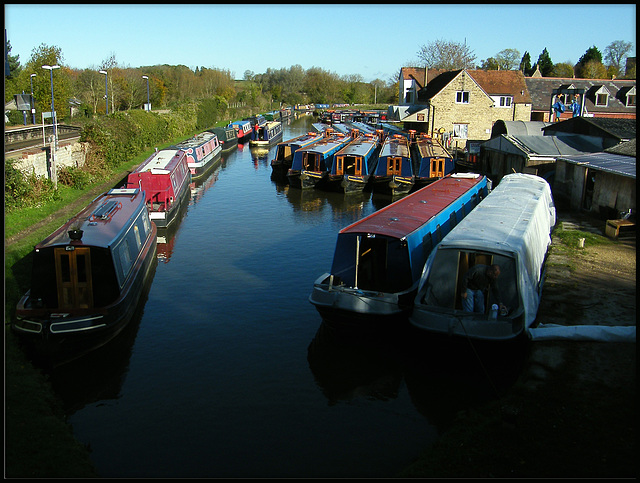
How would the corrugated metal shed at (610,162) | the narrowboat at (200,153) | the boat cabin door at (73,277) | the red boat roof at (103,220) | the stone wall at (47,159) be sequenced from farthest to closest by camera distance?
1. the narrowboat at (200,153)
2. the stone wall at (47,159)
3. the corrugated metal shed at (610,162)
4. the red boat roof at (103,220)
5. the boat cabin door at (73,277)

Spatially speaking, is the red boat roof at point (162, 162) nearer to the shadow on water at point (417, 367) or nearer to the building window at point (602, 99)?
the shadow on water at point (417, 367)

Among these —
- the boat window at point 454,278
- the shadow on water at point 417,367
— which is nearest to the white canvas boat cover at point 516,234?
the boat window at point 454,278

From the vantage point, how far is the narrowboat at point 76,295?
34.5 feet

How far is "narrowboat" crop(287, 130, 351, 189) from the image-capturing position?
99.5 feet

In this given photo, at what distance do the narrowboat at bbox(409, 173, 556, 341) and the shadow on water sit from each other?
0.28m

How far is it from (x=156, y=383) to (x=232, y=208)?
15927 millimetres

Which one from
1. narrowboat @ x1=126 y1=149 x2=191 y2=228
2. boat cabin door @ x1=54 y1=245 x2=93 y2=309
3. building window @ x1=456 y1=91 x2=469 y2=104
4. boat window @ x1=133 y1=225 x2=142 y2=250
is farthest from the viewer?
building window @ x1=456 y1=91 x2=469 y2=104

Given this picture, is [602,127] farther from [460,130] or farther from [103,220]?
[103,220]

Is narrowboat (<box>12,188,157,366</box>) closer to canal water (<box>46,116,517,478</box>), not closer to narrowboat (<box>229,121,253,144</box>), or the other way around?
canal water (<box>46,116,517,478</box>)

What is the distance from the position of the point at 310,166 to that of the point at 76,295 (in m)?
21.5

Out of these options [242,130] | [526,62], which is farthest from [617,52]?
[242,130]

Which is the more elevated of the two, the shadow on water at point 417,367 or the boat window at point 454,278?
the boat window at point 454,278

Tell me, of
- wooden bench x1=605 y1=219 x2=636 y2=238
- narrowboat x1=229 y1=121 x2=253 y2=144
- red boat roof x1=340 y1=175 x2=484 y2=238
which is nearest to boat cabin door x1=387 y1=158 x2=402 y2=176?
red boat roof x1=340 y1=175 x2=484 y2=238

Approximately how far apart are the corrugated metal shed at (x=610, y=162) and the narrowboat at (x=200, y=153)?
19326mm
